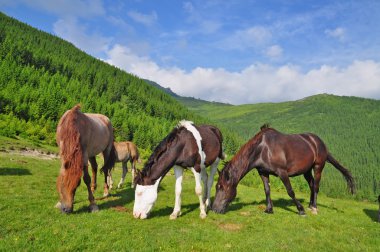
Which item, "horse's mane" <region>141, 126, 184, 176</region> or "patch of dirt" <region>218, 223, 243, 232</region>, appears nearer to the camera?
"patch of dirt" <region>218, 223, 243, 232</region>

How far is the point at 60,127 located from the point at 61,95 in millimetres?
93697

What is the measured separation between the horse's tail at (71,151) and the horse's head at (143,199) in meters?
2.19

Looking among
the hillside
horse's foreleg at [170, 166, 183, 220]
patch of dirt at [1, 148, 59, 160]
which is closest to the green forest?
the hillside

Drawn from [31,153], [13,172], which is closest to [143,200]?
[13,172]

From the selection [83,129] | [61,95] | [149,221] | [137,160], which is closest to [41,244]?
[149,221]

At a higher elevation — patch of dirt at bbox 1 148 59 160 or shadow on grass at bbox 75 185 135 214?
patch of dirt at bbox 1 148 59 160

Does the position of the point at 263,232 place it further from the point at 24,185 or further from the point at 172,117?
the point at 172,117

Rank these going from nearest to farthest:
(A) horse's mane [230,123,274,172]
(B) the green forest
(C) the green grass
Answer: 1. (C) the green grass
2. (A) horse's mane [230,123,274,172]
3. (B) the green forest

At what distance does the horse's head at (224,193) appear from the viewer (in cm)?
1201

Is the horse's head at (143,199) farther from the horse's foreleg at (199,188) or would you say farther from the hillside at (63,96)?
the hillside at (63,96)

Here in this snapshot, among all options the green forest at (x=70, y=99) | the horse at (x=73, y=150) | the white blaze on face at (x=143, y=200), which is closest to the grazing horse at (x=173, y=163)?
the white blaze on face at (x=143, y=200)

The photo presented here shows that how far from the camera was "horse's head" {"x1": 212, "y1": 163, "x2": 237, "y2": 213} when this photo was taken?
1201cm

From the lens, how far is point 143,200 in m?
10.4

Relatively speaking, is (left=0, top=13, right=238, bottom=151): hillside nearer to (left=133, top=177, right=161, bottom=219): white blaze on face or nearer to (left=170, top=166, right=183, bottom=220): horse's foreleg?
(left=133, top=177, right=161, bottom=219): white blaze on face
